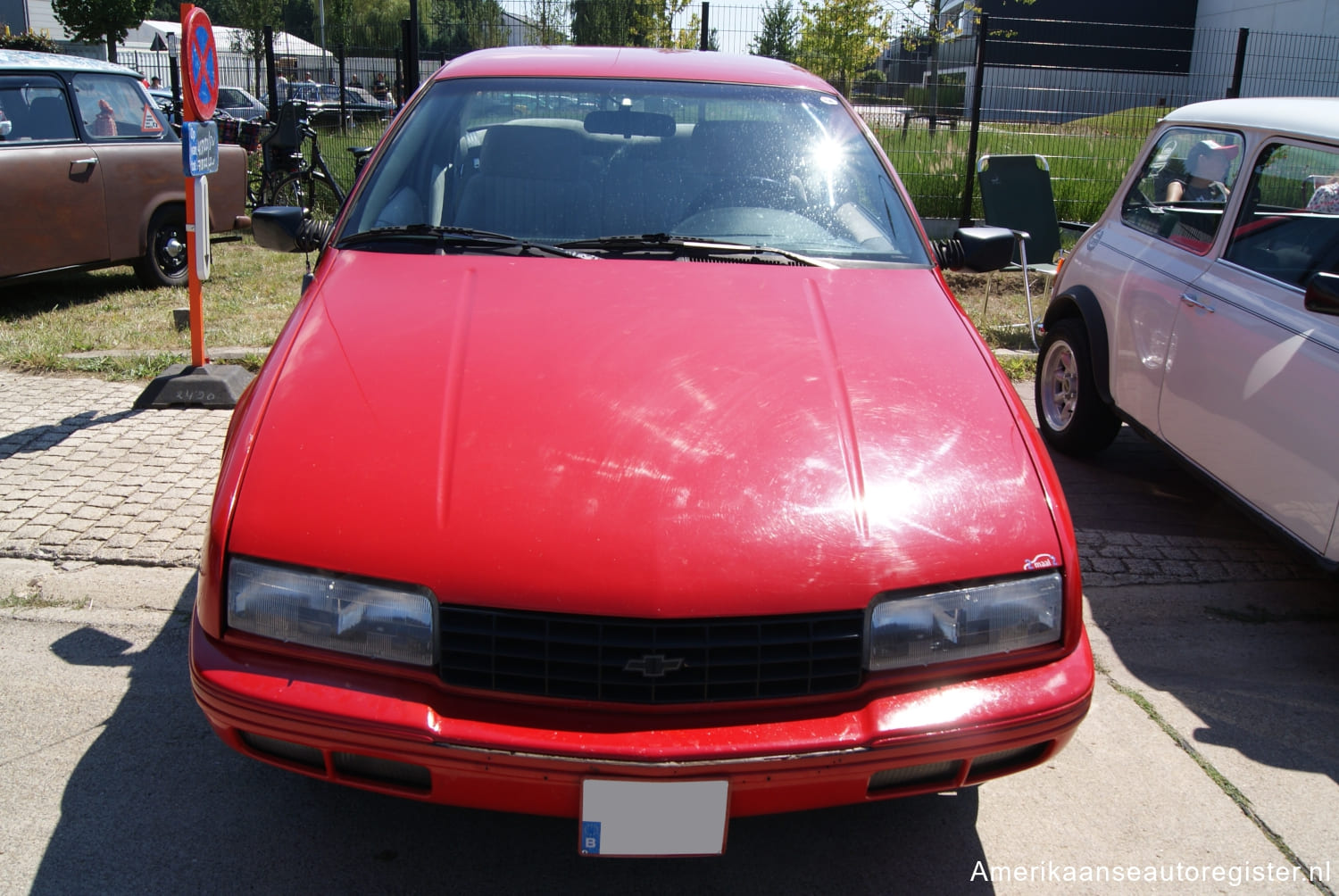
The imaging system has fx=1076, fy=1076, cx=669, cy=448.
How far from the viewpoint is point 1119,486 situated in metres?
5.30

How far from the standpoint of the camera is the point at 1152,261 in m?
4.82

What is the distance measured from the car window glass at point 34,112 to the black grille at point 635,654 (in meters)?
7.36

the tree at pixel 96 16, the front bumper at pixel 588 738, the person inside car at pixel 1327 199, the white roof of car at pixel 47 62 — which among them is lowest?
the front bumper at pixel 588 738

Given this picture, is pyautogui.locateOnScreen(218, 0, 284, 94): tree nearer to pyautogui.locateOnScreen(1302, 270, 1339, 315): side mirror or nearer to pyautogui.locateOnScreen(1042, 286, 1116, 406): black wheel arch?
pyautogui.locateOnScreen(1042, 286, 1116, 406): black wheel arch

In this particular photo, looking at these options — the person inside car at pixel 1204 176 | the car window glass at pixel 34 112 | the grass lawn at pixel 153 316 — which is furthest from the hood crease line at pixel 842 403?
the car window glass at pixel 34 112

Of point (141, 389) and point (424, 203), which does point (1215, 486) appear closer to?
point (424, 203)

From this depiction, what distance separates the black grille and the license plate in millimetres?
162

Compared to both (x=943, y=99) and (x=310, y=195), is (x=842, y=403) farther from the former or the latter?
(x=310, y=195)

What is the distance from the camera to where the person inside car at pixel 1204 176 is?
4.57 m

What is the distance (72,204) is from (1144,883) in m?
8.12

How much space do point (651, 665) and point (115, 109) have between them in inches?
327

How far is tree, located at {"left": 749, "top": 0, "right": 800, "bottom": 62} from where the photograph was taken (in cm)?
1271

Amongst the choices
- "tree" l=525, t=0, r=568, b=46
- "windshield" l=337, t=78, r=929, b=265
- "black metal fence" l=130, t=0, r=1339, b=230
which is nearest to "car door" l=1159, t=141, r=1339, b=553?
"windshield" l=337, t=78, r=929, b=265

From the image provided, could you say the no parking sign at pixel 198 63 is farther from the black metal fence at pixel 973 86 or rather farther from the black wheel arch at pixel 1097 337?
the black metal fence at pixel 973 86
